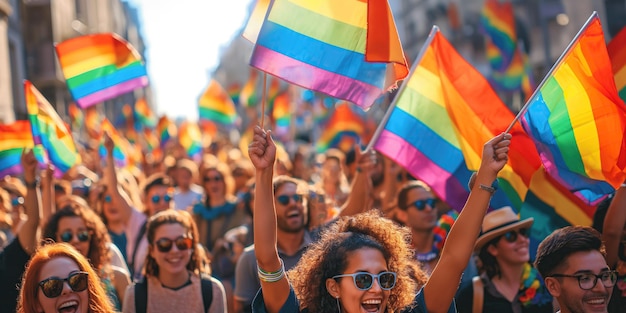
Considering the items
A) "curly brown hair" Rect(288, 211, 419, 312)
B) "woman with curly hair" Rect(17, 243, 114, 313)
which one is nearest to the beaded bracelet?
"curly brown hair" Rect(288, 211, 419, 312)

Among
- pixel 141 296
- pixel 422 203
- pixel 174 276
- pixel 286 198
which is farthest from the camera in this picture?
pixel 422 203

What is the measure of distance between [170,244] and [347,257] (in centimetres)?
181

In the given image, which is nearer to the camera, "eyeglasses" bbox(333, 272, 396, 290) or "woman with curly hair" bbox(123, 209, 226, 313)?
"eyeglasses" bbox(333, 272, 396, 290)

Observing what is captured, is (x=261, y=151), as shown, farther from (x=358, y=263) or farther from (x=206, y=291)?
(x=206, y=291)

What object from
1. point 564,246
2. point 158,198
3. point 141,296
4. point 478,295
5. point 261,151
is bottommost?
point 158,198

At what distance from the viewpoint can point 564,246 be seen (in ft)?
13.6

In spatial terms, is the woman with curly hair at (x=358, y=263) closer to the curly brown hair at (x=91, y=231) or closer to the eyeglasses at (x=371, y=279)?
the eyeglasses at (x=371, y=279)

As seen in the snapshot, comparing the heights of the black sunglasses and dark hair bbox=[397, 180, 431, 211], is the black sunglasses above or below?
below

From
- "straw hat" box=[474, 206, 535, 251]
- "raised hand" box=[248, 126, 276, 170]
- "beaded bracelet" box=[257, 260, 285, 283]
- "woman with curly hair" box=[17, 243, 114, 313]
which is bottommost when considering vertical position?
"woman with curly hair" box=[17, 243, 114, 313]

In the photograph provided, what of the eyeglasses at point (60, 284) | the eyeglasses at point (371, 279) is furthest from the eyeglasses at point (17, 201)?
the eyeglasses at point (371, 279)

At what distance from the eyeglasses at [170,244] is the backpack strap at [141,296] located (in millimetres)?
226

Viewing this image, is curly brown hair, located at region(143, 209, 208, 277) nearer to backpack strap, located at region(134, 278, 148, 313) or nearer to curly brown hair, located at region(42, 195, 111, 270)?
backpack strap, located at region(134, 278, 148, 313)

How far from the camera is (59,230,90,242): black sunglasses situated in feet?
17.6

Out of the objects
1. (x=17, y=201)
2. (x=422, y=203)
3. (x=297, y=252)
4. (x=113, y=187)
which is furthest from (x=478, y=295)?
(x=17, y=201)
